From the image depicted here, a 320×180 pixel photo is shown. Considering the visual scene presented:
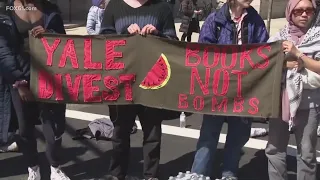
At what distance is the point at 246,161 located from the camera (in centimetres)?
492

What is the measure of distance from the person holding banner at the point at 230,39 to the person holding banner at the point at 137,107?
0.35m

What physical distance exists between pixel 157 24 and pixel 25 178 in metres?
1.94

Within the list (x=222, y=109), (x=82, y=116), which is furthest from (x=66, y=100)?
(x=82, y=116)

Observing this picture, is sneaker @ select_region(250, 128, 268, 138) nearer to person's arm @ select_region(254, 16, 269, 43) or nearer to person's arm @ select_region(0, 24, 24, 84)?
person's arm @ select_region(254, 16, 269, 43)

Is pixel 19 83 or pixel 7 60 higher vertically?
pixel 7 60

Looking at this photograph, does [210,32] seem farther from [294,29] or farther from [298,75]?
[298,75]

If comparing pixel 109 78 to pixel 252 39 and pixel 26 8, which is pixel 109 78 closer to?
pixel 26 8

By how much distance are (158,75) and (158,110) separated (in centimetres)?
32

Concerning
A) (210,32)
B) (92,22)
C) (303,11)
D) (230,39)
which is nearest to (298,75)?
(303,11)

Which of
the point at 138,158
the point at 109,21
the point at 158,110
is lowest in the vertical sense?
the point at 138,158

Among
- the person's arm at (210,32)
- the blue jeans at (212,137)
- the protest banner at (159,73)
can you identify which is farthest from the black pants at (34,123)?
the person's arm at (210,32)

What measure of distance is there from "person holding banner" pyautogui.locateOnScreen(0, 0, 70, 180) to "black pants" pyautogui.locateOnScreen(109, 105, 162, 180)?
54 centimetres

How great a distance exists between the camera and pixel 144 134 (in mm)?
4094

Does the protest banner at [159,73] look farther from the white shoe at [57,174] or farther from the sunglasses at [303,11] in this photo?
the white shoe at [57,174]
